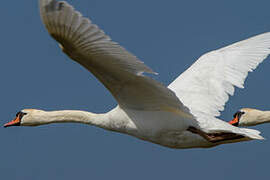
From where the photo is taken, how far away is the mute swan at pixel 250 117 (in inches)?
579

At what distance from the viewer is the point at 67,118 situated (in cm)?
1115

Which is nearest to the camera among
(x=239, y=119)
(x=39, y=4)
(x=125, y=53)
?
(x=39, y=4)

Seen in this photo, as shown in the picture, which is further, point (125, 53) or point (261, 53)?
point (261, 53)

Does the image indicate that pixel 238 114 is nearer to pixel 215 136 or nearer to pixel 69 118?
pixel 215 136

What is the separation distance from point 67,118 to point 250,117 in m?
5.26

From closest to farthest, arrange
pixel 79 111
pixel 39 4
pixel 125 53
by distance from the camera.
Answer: pixel 39 4, pixel 125 53, pixel 79 111

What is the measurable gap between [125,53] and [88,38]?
0.48 meters

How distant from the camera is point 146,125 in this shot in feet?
33.5

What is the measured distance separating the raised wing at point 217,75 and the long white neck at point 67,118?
1.43m

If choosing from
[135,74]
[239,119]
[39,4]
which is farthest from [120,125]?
[239,119]

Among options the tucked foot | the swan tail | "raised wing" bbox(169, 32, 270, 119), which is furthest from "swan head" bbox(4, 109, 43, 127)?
the swan tail

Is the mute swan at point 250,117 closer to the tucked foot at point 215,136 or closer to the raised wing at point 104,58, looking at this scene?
the tucked foot at point 215,136

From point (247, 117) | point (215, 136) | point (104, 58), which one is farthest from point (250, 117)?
point (104, 58)

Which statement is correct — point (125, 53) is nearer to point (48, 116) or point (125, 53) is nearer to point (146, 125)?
point (146, 125)
